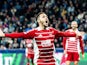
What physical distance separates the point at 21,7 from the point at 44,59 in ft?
48.9

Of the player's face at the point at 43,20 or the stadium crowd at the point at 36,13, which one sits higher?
the stadium crowd at the point at 36,13

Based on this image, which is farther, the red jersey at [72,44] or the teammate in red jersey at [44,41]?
the red jersey at [72,44]

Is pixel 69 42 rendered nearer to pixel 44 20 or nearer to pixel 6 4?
pixel 44 20

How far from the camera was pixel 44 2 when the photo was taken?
941 inches

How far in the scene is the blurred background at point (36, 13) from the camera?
71.2 feet

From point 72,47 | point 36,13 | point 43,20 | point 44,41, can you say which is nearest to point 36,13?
point 36,13

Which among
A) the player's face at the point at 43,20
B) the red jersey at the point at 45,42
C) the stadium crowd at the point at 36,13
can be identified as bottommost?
the red jersey at the point at 45,42

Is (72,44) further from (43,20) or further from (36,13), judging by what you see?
(36,13)

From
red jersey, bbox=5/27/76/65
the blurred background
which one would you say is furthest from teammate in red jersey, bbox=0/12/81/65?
the blurred background

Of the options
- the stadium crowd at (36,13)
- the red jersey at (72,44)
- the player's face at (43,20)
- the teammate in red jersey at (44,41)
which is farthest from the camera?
the stadium crowd at (36,13)

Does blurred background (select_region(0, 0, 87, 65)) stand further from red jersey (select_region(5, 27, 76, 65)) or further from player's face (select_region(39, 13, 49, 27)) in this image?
player's face (select_region(39, 13, 49, 27))

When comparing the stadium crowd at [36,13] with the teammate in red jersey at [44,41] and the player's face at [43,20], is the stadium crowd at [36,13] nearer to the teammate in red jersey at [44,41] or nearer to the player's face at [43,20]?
the teammate in red jersey at [44,41]

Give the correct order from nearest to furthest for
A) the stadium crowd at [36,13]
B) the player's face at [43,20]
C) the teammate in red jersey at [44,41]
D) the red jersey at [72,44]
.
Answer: the player's face at [43,20]
the teammate in red jersey at [44,41]
the red jersey at [72,44]
the stadium crowd at [36,13]

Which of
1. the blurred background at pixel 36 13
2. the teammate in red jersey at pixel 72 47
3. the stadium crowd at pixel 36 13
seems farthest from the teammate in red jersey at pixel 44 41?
the blurred background at pixel 36 13
